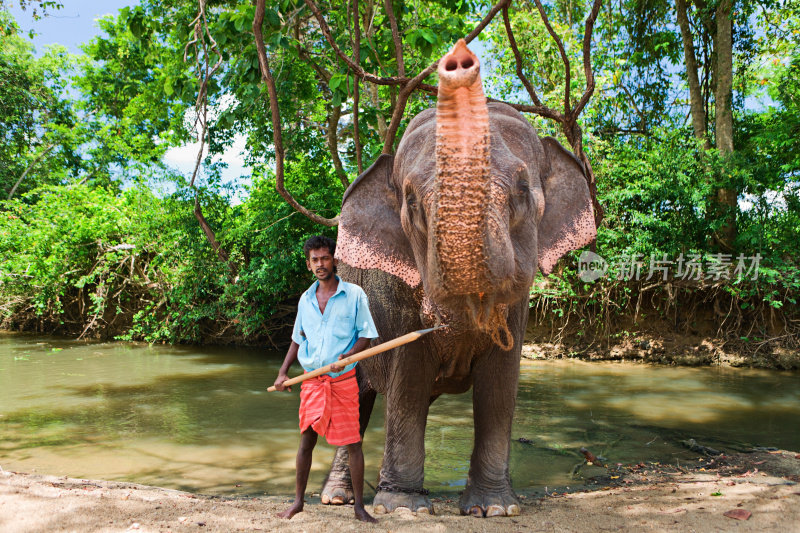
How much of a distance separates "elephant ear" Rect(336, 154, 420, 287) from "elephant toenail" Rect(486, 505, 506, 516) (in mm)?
1242

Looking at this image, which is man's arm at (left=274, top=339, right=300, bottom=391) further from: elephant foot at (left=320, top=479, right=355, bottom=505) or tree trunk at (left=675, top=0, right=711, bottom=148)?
tree trunk at (left=675, top=0, right=711, bottom=148)

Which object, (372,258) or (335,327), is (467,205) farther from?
(335,327)

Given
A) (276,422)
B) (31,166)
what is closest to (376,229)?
(276,422)

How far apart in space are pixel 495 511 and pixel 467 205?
187cm

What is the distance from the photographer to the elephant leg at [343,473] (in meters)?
3.81

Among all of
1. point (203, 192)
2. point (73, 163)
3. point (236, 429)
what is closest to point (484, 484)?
point (236, 429)

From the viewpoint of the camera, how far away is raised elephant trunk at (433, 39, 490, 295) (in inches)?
77.8

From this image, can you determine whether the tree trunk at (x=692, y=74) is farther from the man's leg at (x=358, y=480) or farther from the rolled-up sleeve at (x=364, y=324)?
the man's leg at (x=358, y=480)

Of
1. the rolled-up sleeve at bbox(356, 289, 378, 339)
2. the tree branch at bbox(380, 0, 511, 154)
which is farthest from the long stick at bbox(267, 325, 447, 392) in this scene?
the tree branch at bbox(380, 0, 511, 154)

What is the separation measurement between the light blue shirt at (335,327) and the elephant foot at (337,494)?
111 centimetres

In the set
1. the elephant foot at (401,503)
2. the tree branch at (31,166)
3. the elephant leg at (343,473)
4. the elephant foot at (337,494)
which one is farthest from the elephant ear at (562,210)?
the tree branch at (31,166)

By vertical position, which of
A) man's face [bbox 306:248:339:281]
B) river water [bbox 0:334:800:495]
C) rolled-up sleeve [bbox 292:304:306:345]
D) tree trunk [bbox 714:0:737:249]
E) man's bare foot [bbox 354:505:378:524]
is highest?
tree trunk [bbox 714:0:737:249]

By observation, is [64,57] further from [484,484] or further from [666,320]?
[484,484]

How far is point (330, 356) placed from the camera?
3.02 metres
